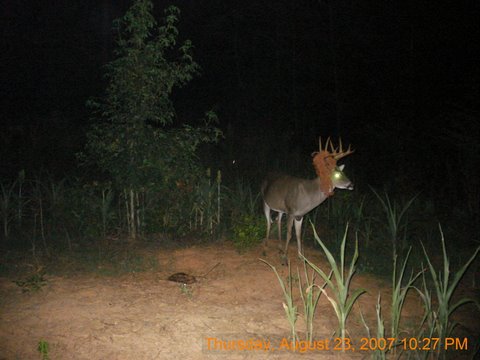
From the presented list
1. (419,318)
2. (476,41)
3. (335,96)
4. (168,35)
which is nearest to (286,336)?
(419,318)

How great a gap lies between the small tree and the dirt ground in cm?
180

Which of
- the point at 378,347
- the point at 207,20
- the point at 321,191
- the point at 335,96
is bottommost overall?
the point at 378,347

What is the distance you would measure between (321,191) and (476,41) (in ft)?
33.3

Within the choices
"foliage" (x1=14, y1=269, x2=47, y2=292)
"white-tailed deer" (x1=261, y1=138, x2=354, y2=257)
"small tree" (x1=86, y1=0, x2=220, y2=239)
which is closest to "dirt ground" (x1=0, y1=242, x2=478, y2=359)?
"foliage" (x1=14, y1=269, x2=47, y2=292)

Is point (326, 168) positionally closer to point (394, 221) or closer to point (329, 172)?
point (329, 172)

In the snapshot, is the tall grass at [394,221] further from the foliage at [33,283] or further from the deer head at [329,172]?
the foliage at [33,283]

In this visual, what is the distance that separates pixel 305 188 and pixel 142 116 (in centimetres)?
293

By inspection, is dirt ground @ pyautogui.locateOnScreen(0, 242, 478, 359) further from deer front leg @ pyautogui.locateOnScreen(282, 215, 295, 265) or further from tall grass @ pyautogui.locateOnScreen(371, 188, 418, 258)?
tall grass @ pyautogui.locateOnScreen(371, 188, 418, 258)

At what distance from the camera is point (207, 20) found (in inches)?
946

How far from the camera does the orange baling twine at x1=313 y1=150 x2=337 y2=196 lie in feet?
21.6

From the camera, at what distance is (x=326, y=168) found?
6617 mm

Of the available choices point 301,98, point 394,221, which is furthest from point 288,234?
point 301,98

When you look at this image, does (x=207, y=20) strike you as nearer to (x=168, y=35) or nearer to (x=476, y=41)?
(x=476, y=41)

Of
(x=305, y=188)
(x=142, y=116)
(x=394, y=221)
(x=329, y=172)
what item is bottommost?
(x=394, y=221)
